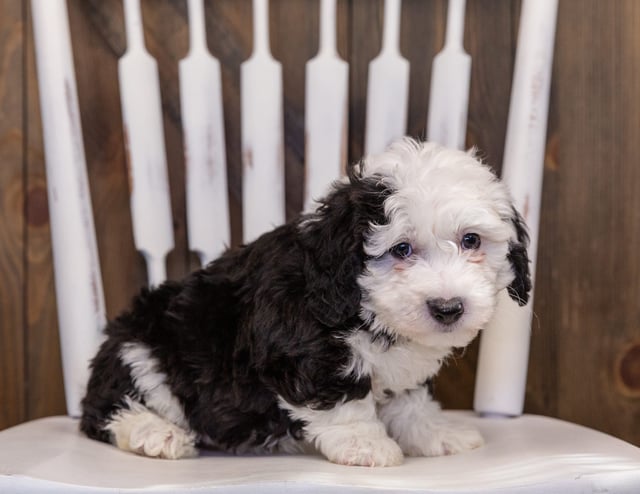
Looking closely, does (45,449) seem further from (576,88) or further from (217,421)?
(576,88)

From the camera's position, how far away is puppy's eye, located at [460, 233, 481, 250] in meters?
1.00

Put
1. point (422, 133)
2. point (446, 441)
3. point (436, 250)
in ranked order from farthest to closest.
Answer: point (422, 133) → point (446, 441) → point (436, 250)

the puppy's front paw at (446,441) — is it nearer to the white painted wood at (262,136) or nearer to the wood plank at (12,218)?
the white painted wood at (262,136)

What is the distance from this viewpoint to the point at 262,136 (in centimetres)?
133

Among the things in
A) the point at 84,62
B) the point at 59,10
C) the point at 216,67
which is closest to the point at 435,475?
the point at 216,67

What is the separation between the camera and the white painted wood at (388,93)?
132 cm

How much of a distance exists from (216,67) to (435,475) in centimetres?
76

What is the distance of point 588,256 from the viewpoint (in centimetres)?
150

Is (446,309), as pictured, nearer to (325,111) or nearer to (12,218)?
(325,111)

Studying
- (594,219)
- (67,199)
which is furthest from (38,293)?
(594,219)

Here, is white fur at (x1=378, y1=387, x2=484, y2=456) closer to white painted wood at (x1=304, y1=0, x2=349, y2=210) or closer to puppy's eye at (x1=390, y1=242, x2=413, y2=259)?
puppy's eye at (x1=390, y1=242, x2=413, y2=259)

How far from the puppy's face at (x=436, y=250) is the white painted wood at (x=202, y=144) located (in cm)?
37

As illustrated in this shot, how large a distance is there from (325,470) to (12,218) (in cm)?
90

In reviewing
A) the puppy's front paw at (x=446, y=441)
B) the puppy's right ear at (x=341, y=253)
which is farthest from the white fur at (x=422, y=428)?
the puppy's right ear at (x=341, y=253)
